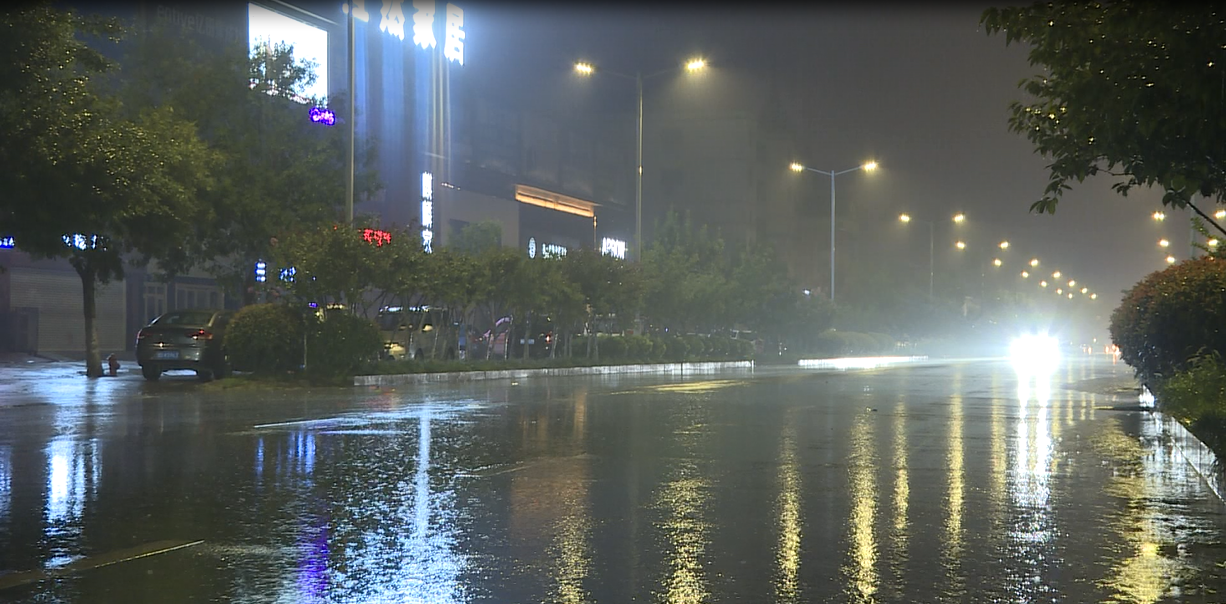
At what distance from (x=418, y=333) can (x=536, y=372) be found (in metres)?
3.62

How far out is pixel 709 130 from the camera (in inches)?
4978

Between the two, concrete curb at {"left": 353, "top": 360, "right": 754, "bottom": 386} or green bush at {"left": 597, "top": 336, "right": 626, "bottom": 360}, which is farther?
green bush at {"left": 597, "top": 336, "right": 626, "bottom": 360}

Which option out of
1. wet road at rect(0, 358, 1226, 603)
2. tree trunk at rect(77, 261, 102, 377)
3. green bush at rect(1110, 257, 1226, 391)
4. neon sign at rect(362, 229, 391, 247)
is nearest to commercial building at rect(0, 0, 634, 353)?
neon sign at rect(362, 229, 391, 247)

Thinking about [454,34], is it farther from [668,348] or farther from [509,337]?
[509,337]

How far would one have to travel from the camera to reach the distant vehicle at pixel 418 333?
34.8 meters

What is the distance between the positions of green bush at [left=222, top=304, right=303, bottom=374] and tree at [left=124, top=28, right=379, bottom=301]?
20.0ft

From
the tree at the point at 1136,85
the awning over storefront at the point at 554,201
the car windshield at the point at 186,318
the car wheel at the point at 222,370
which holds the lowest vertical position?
the car wheel at the point at 222,370

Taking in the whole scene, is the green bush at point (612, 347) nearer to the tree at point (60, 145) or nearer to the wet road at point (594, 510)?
the tree at point (60, 145)

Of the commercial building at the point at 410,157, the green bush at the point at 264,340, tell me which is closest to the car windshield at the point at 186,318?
the green bush at the point at 264,340

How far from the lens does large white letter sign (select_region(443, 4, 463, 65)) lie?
255ft

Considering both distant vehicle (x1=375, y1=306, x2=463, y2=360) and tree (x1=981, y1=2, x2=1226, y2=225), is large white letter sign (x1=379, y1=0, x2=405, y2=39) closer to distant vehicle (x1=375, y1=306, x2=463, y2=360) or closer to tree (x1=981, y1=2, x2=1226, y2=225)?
distant vehicle (x1=375, y1=306, x2=463, y2=360)

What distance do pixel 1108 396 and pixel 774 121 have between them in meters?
104

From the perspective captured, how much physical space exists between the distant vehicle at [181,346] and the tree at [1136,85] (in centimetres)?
2251

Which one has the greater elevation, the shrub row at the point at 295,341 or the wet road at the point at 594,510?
the shrub row at the point at 295,341
